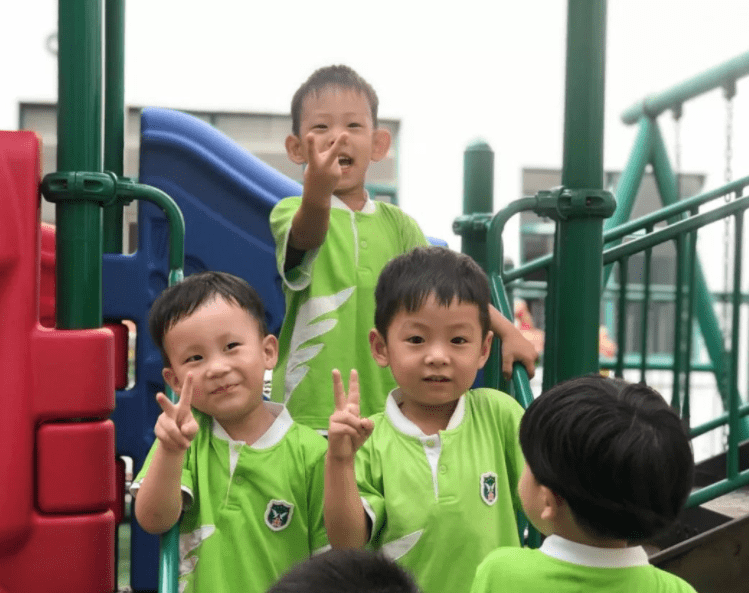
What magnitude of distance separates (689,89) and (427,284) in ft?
10.4

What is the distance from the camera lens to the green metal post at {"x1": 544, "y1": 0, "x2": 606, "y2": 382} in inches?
85.7

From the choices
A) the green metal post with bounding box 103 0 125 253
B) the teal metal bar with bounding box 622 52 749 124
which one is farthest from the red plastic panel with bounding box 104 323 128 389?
the teal metal bar with bounding box 622 52 749 124

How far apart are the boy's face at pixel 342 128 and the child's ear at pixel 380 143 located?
0.03 meters

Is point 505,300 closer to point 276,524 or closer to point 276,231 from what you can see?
point 276,231

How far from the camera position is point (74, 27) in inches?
84.1

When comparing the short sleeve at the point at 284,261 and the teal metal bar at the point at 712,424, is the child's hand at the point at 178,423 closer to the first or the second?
the short sleeve at the point at 284,261

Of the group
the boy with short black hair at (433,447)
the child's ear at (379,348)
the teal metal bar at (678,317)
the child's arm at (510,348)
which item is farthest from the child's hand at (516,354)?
the teal metal bar at (678,317)

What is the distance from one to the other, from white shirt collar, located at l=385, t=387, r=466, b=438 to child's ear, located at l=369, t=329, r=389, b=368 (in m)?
0.07

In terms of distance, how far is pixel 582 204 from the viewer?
7.13 feet

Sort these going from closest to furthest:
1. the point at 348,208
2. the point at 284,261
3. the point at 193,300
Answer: the point at 193,300
the point at 284,261
the point at 348,208

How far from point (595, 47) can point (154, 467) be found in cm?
133

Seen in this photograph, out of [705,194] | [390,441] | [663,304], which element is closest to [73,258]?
[390,441]

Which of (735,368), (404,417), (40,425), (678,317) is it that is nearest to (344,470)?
(404,417)

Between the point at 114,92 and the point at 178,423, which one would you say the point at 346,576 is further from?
the point at 114,92
